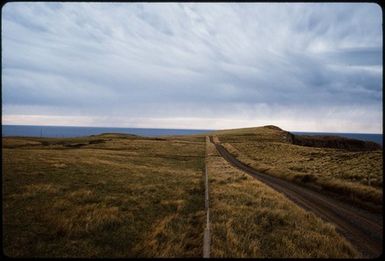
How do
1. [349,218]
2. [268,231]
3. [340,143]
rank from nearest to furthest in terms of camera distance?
[268,231] → [349,218] → [340,143]

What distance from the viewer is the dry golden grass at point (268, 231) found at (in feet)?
26.2

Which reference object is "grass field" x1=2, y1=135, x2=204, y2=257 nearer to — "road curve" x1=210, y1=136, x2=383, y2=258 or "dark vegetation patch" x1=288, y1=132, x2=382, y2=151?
"road curve" x1=210, y1=136, x2=383, y2=258

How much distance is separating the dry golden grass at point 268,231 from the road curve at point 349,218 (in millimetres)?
566

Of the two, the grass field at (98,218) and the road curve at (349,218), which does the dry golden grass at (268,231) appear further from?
the grass field at (98,218)

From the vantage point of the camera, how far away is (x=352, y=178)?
755 inches

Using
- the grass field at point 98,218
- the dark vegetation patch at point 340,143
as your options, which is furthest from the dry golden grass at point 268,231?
the dark vegetation patch at point 340,143

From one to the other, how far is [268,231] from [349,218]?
4042 millimetres

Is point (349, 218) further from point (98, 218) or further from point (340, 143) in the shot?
point (340, 143)

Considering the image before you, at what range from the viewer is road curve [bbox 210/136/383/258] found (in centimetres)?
859

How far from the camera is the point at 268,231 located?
999 centimetres

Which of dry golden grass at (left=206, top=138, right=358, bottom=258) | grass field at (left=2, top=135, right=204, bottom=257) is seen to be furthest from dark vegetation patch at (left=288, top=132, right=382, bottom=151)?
dry golden grass at (left=206, top=138, right=358, bottom=258)

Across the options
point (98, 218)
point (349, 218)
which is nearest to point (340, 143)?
point (349, 218)

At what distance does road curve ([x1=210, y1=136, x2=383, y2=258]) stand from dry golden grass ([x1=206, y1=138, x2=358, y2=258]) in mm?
Result: 566

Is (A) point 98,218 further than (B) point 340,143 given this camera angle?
No
